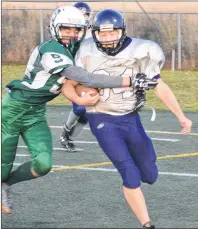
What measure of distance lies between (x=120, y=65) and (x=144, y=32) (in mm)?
14887

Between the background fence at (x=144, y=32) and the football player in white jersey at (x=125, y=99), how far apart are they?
13757mm

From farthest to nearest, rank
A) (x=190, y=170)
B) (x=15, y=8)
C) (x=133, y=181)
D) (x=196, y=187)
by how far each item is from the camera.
→ (x=15, y=8), (x=190, y=170), (x=196, y=187), (x=133, y=181)

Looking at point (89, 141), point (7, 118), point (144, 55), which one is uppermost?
point (144, 55)

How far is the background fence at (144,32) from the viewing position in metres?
21.4

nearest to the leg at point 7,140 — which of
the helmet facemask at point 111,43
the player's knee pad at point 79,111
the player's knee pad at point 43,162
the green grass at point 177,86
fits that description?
the player's knee pad at point 43,162

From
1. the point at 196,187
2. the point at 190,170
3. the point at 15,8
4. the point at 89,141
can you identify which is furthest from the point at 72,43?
the point at 15,8

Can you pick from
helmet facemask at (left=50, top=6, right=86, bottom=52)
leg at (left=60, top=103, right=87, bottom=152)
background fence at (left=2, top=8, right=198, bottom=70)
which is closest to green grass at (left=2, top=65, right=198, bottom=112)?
background fence at (left=2, top=8, right=198, bottom=70)

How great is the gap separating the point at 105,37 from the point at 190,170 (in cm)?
289

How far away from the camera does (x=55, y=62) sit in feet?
24.1

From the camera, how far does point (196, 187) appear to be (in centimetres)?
890

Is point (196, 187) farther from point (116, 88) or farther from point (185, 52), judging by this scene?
point (185, 52)

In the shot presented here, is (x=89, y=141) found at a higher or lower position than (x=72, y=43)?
lower

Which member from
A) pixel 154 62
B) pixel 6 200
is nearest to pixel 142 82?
pixel 154 62

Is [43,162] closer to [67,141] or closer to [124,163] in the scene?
[124,163]
